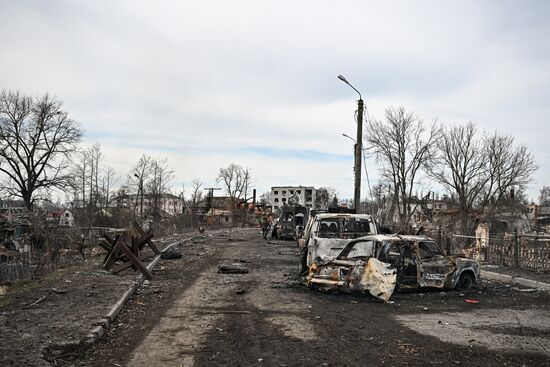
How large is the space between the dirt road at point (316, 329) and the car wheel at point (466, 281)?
29 cm

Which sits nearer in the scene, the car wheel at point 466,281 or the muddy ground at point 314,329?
the muddy ground at point 314,329

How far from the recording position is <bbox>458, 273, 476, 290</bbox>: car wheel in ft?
37.7

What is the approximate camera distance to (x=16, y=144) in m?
49.2

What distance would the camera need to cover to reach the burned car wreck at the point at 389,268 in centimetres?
1020

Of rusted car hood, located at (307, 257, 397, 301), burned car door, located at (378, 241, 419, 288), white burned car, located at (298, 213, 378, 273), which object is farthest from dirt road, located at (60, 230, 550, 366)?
white burned car, located at (298, 213, 378, 273)

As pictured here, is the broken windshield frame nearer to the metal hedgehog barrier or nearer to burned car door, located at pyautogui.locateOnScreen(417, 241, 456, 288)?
burned car door, located at pyautogui.locateOnScreen(417, 241, 456, 288)

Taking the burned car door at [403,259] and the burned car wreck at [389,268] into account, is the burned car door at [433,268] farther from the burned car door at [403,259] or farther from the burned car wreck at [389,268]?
the burned car door at [403,259]

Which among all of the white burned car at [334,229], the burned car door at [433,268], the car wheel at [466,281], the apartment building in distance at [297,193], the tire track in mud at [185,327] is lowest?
the tire track in mud at [185,327]

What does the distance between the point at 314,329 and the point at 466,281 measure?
5.88 m

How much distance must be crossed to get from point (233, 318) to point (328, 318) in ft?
5.38

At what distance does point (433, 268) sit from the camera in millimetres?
11047

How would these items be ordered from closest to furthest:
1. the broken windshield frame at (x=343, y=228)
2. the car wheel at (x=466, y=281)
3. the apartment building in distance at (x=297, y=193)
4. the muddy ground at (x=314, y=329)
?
1. the muddy ground at (x=314, y=329)
2. the car wheel at (x=466, y=281)
3. the broken windshield frame at (x=343, y=228)
4. the apartment building in distance at (x=297, y=193)

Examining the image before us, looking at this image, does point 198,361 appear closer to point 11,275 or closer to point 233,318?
point 233,318

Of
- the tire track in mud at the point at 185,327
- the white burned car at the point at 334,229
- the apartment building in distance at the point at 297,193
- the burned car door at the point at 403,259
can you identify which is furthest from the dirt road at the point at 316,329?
the apartment building in distance at the point at 297,193
